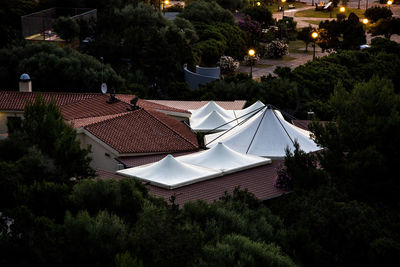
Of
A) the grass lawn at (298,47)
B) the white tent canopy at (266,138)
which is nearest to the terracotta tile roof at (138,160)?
the white tent canopy at (266,138)

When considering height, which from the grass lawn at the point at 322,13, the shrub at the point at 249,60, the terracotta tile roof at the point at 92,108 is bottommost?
the shrub at the point at 249,60

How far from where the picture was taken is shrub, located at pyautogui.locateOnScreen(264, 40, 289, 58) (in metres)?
75.2

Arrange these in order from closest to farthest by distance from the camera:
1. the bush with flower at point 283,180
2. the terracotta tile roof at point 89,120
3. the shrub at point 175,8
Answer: the bush with flower at point 283,180, the terracotta tile roof at point 89,120, the shrub at point 175,8

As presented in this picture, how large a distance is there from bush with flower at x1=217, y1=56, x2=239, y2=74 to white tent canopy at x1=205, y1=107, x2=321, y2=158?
1313 inches

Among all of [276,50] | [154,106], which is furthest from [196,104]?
[276,50]

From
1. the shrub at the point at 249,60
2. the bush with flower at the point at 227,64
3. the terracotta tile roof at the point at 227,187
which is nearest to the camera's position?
the terracotta tile roof at the point at 227,187

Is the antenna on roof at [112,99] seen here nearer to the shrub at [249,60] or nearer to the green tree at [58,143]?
the green tree at [58,143]

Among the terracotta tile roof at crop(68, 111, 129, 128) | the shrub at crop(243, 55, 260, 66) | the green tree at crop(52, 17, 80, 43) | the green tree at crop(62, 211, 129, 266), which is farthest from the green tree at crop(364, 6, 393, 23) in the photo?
the green tree at crop(62, 211, 129, 266)

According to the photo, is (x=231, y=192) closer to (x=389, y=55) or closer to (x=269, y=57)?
(x=389, y=55)

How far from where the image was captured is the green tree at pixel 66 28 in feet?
188

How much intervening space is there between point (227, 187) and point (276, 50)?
50683mm

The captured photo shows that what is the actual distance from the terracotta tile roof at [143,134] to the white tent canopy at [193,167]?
330cm

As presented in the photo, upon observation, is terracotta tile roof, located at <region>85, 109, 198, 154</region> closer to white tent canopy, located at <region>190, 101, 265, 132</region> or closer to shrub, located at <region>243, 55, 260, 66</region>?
white tent canopy, located at <region>190, 101, 265, 132</region>

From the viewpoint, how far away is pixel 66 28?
189 feet
